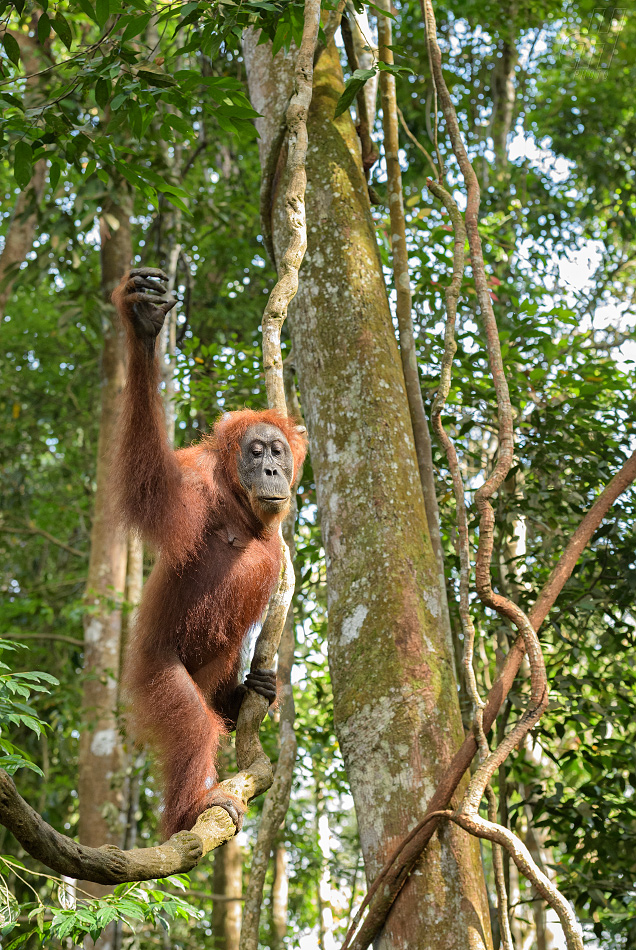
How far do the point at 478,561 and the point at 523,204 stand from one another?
5.00 metres

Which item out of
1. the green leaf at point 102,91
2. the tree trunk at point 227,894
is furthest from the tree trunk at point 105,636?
the green leaf at point 102,91

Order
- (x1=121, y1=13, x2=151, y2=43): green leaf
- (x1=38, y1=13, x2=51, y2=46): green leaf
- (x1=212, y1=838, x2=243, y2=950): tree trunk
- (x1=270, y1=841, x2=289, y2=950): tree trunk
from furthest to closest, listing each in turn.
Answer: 1. (x1=270, y1=841, x2=289, y2=950): tree trunk
2. (x1=212, y1=838, x2=243, y2=950): tree trunk
3. (x1=38, y1=13, x2=51, y2=46): green leaf
4. (x1=121, y1=13, x2=151, y2=43): green leaf

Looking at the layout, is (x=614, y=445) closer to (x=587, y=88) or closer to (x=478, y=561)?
(x=478, y=561)

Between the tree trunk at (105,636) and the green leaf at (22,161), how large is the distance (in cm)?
256

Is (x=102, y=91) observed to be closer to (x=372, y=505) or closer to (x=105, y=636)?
(x=372, y=505)

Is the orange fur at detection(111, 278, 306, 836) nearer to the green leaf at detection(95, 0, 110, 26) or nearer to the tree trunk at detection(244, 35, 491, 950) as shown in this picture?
the tree trunk at detection(244, 35, 491, 950)

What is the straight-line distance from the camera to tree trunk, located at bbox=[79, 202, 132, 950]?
5.35m

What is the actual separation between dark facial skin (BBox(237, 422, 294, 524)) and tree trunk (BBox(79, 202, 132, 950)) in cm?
285

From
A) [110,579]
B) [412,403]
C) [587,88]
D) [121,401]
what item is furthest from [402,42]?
[121,401]

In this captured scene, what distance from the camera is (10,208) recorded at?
29.5 ft

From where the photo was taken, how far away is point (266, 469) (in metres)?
2.41

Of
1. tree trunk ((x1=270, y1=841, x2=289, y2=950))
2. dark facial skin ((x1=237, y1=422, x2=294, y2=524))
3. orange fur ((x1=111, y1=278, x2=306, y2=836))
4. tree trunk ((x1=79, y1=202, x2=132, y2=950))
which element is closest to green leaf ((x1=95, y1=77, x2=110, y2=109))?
orange fur ((x1=111, y1=278, x2=306, y2=836))

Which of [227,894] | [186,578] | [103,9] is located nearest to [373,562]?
[186,578]

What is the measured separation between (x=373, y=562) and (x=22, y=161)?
5.27 ft
